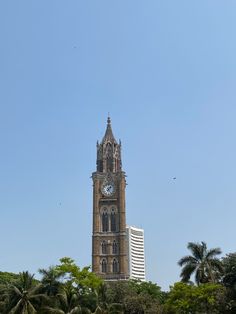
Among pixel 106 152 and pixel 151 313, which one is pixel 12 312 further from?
pixel 106 152

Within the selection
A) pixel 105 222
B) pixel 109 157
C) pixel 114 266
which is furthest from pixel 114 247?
pixel 109 157

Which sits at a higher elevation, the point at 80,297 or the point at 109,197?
the point at 109,197

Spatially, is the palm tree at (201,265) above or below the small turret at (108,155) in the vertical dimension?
below

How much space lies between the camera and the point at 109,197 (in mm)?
107812

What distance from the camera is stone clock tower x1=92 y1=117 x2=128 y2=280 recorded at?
335 ft

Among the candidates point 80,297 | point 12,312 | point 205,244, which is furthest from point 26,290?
point 205,244

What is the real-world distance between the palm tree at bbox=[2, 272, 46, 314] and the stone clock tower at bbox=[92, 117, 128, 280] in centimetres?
5681

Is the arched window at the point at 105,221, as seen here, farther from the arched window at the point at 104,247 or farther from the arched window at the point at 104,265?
the arched window at the point at 104,265

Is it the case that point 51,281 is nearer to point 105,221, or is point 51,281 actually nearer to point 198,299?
point 198,299

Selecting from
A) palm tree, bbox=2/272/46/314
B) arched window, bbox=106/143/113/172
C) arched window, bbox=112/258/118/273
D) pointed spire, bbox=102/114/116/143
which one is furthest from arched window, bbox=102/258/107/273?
palm tree, bbox=2/272/46/314

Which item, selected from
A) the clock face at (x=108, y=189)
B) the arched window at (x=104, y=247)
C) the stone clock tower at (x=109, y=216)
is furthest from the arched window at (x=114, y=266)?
the clock face at (x=108, y=189)

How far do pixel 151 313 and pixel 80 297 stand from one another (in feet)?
60.9

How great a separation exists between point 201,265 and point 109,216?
54219mm

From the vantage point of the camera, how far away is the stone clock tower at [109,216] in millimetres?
102188
